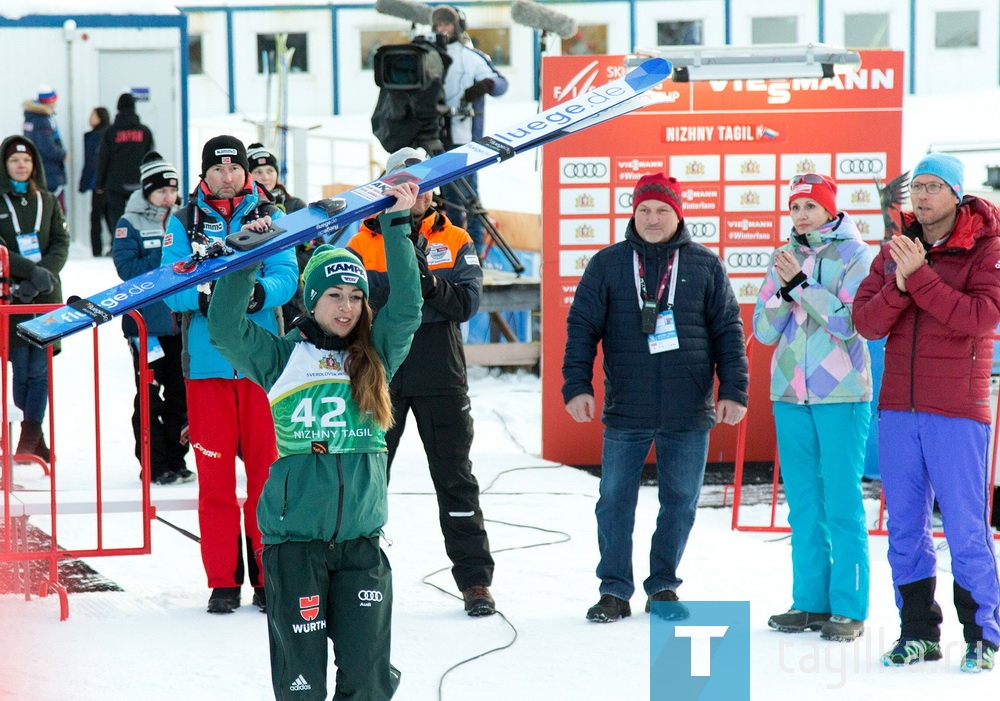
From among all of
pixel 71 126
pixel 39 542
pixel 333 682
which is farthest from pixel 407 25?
pixel 333 682

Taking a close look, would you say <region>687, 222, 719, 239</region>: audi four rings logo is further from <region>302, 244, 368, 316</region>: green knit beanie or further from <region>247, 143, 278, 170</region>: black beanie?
<region>302, 244, 368, 316</region>: green knit beanie

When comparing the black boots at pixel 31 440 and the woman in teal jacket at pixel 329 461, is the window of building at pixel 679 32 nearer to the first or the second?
the black boots at pixel 31 440

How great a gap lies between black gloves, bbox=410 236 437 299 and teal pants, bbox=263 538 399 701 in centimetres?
141

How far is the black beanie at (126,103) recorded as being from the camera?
14.0 meters

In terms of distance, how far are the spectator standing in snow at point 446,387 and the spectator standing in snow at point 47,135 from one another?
1076 centimetres

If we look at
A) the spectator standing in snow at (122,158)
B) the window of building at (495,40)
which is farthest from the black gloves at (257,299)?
the window of building at (495,40)

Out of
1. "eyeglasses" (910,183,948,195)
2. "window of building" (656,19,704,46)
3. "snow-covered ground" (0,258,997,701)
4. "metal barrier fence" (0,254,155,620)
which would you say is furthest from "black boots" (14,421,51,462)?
"window of building" (656,19,704,46)

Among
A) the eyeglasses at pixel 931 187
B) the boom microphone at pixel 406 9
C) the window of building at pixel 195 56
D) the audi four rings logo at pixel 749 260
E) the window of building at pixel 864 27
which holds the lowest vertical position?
the audi four rings logo at pixel 749 260

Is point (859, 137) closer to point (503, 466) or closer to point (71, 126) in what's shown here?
point (503, 466)

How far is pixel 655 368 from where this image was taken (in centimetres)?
483

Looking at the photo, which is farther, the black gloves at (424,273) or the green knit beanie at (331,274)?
the black gloves at (424,273)

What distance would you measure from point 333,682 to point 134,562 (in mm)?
1679

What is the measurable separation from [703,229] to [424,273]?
318 centimetres

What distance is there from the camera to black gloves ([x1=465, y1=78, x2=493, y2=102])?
8633mm
